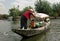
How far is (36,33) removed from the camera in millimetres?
22547

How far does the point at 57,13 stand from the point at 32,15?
128 feet

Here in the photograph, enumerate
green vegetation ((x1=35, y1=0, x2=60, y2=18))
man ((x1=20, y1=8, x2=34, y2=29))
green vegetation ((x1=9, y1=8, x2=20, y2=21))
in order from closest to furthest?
man ((x1=20, y1=8, x2=34, y2=29)) < green vegetation ((x1=9, y1=8, x2=20, y2=21)) < green vegetation ((x1=35, y1=0, x2=60, y2=18))

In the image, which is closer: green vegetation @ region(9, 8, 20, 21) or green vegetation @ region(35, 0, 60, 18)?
green vegetation @ region(9, 8, 20, 21)

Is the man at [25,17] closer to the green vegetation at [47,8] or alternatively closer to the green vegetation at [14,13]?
the green vegetation at [14,13]

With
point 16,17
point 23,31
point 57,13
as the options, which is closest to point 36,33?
point 23,31

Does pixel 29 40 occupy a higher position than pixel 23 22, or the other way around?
pixel 23 22

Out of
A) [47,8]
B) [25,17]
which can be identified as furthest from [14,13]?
[25,17]

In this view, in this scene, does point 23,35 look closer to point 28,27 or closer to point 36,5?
point 28,27

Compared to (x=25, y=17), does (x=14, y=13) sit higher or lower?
lower

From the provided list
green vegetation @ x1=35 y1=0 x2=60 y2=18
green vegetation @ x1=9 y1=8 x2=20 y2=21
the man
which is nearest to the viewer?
the man

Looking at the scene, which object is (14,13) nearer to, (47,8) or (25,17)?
(47,8)

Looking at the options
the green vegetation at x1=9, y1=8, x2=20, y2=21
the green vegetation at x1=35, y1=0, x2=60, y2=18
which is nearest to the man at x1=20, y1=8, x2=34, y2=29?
the green vegetation at x1=9, y1=8, x2=20, y2=21

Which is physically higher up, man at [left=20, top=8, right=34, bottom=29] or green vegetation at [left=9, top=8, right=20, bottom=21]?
man at [left=20, top=8, right=34, bottom=29]

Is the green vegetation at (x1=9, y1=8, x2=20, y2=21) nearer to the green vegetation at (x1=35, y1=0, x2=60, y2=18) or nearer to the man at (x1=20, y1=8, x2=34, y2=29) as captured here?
the green vegetation at (x1=35, y1=0, x2=60, y2=18)
